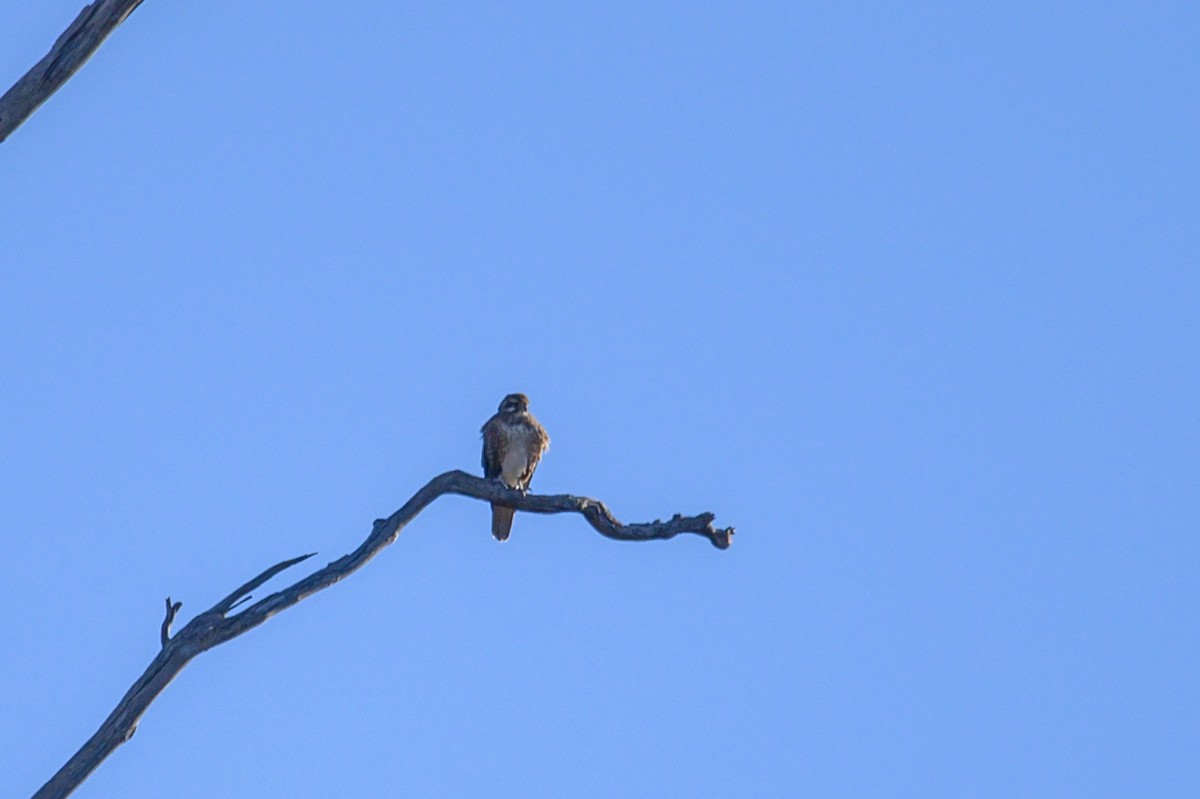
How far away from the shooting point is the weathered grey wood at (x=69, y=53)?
9.51 m

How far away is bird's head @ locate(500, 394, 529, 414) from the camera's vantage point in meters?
16.6

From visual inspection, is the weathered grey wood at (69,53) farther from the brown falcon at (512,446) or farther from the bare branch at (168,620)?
the brown falcon at (512,446)

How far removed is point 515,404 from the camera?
1661 cm

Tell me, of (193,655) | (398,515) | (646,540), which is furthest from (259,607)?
(646,540)

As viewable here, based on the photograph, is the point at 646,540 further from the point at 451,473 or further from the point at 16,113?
the point at 16,113

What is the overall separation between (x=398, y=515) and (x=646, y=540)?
1.68 m

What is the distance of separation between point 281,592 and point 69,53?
309 cm

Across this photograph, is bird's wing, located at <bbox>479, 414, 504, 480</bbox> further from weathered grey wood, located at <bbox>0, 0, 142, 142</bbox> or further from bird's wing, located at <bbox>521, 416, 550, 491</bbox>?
weathered grey wood, located at <bbox>0, 0, 142, 142</bbox>

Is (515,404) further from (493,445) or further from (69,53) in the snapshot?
(69,53)

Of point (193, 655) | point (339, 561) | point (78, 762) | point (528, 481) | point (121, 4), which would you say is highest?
point (528, 481)

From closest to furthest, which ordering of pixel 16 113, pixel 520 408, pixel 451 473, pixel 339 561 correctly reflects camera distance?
pixel 16 113
pixel 339 561
pixel 451 473
pixel 520 408

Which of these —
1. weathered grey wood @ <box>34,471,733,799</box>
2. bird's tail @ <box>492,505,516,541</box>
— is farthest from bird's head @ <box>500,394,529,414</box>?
weathered grey wood @ <box>34,471,733,799</box>

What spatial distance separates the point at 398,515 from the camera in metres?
11.0

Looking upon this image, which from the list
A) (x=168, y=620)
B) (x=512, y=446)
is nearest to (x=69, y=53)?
(x=168, y=620)
